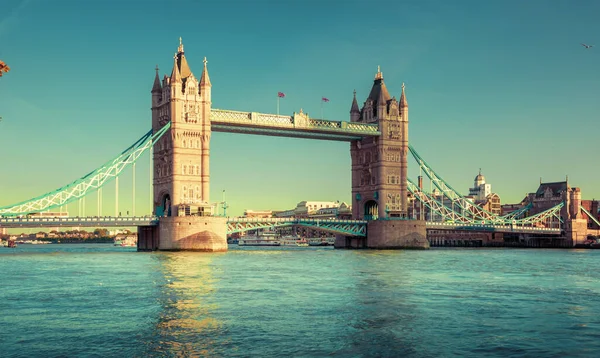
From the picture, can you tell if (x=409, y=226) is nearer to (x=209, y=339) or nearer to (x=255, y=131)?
(x=255, y=131)

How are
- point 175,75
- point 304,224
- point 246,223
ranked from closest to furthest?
point 175,75, point 246,223, point 304,224

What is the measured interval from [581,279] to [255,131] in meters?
60.0

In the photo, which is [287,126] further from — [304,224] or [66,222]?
[66,222]

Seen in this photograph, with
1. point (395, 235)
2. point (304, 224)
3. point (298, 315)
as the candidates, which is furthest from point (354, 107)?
point (298, 315)

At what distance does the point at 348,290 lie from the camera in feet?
137

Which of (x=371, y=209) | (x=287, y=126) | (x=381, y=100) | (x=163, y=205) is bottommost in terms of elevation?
(x=371, y=209)

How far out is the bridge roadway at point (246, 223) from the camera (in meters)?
84.4

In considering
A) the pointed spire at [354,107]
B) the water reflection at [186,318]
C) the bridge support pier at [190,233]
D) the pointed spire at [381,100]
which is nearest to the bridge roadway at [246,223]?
the bridge support pier at [190,233]

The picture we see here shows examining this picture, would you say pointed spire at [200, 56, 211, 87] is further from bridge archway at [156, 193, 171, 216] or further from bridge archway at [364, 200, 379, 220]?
bridge archway at [364, 200, 379, 220]

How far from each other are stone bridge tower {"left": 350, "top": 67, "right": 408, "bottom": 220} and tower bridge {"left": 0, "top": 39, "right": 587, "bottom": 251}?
163mm

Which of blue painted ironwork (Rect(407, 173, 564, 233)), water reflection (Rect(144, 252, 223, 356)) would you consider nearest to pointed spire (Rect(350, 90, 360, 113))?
blue painted ironwork (Rect(407, 173, 564, 233))

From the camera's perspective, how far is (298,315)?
103 ft

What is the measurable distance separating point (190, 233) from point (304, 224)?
22.1m

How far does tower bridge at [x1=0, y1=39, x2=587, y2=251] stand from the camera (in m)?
90.1
